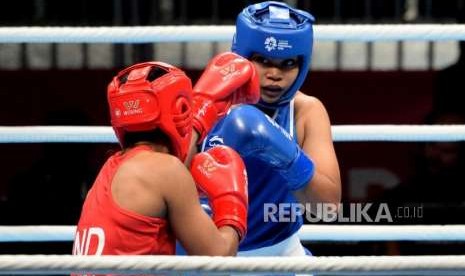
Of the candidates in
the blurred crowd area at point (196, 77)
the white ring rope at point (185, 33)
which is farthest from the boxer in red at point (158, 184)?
the blurred crowd area at point (196, 77)

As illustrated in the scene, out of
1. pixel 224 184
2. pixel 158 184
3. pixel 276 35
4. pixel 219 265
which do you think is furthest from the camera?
pixel 276 35

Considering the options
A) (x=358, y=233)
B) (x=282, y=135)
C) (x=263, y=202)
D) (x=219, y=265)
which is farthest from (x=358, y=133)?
(x=219, y=265)

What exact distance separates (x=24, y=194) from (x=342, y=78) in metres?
1.09

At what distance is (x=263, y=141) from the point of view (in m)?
2.32

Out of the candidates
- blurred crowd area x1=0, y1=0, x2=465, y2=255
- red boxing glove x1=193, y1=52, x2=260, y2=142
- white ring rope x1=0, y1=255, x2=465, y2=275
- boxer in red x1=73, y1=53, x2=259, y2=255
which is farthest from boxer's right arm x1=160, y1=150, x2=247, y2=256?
blurred crowd area x1=0, y1=0, x2=465, y2=255

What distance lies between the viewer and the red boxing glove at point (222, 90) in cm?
230

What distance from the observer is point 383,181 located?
13.0 feet

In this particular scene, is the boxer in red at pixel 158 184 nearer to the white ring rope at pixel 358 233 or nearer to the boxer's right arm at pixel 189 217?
the boxer's right arm at pixel 189 217

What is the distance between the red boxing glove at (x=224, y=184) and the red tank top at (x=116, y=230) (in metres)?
0.11

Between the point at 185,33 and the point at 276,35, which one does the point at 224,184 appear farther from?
the point at 185,33

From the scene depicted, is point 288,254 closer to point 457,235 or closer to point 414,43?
point 457,235

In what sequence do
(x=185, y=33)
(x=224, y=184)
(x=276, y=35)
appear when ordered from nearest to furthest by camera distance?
(x=224, y=184), (x=276, y=35), (x=185, y=33)

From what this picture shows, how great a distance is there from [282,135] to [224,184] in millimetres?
214

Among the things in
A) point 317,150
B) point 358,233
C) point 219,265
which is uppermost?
point 219,265
